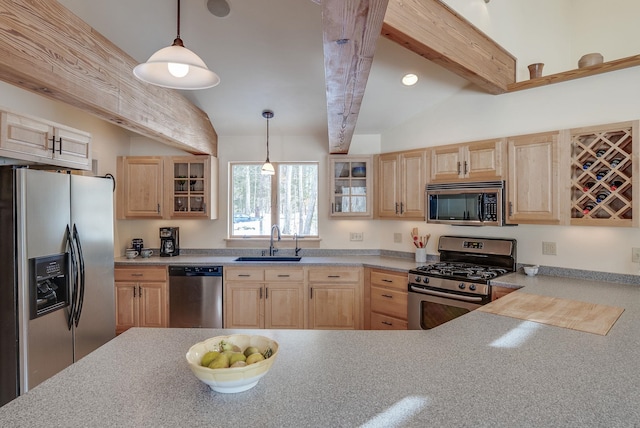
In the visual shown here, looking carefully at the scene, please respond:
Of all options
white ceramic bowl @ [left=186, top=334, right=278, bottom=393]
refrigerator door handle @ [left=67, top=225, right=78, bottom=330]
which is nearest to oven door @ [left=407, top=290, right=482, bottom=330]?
white ceramic bowl @ [left=186, top=334, right=278, bottom=393]

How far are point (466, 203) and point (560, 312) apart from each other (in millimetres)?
1452

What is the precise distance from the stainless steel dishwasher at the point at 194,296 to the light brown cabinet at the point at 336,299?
1.07m

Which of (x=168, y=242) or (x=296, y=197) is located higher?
(x=296, y=197)

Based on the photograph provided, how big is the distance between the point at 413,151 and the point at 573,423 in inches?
120

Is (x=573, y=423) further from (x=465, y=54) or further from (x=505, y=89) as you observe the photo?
(x=505, y=89)

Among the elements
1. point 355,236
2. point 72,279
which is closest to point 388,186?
point 355,236

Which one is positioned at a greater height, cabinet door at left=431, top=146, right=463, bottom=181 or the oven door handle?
cabinet door at left=431, top=146, right=463, bottom=181

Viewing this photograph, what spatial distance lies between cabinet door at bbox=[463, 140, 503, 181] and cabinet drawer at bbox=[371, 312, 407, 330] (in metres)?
1.59

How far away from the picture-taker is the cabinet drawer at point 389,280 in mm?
3454

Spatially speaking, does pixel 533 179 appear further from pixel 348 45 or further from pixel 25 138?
pixel 25 138

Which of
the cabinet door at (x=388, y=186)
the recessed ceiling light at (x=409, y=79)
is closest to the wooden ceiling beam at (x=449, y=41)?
the recessed ceiling light at (x=409, y=79)

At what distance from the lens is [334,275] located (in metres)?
3.81

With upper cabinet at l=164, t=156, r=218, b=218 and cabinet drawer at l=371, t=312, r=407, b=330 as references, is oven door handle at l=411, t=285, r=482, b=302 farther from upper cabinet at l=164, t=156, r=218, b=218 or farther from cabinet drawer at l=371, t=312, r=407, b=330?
upper cabinet at l=164, t=156, r=218, b=218

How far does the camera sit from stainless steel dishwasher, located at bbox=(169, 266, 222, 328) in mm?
3820
